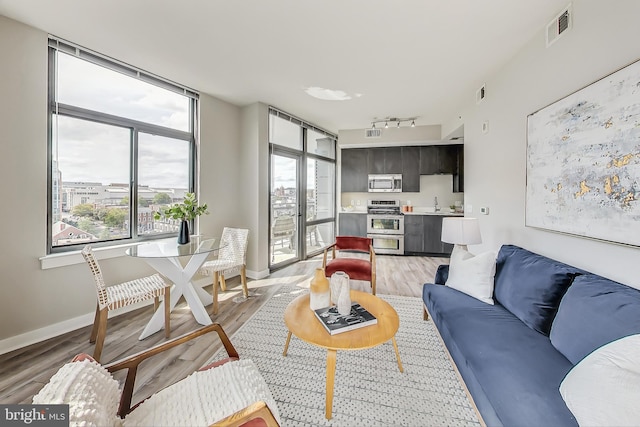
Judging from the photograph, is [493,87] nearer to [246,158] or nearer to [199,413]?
[246,158]

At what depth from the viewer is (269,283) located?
391 cm

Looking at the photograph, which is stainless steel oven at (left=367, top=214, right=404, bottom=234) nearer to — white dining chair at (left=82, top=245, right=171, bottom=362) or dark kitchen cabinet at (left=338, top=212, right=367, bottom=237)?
dark kitchen cabinet at (left=338, top=212, right=367, bottom=237)

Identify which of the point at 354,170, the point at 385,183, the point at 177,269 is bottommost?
the point at 177,269

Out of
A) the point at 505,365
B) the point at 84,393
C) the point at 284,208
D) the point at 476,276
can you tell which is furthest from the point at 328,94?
the point at 84,393

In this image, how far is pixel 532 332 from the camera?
5.32ft

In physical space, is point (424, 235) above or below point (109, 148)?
below

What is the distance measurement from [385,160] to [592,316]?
4.92 m

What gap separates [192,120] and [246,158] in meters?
0.93

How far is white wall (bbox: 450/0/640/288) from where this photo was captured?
1.55 metres

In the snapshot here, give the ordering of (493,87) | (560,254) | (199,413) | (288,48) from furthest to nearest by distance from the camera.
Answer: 1. (493,87)
2. (288,48)
3. (560,254)
4. (199,413)

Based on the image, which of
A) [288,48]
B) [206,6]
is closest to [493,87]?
[288,48]

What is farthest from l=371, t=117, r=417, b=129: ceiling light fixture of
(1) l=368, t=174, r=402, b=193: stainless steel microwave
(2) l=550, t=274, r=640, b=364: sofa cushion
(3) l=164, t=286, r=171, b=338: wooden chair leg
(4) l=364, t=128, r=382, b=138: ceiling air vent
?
(3) l=164, t=286, r=171, b=338: wooden chair leg

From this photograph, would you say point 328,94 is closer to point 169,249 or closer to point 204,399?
point 169,249

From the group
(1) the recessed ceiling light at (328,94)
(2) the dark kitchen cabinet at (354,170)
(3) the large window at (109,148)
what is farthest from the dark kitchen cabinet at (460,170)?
(3) the large window at (109,148)
